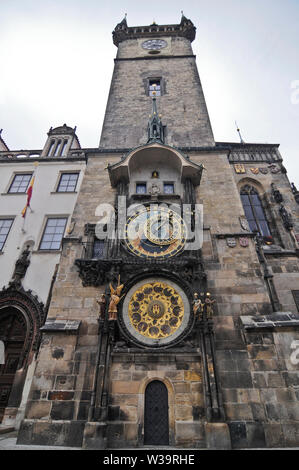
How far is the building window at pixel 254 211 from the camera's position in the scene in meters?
11.4

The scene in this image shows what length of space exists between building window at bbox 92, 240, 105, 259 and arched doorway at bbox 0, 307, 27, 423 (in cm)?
378

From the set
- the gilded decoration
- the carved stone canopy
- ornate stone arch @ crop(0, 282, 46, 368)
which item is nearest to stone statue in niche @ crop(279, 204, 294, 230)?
the carved stone canopy

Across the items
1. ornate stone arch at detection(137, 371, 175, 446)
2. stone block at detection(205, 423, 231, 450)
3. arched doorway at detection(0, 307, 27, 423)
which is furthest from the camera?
arched doorway at detection(0, 307, 27, 423)

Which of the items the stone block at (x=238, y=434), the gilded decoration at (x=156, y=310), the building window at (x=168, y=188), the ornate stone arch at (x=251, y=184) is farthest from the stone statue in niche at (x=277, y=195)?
the stone block at (x=238, y=434)

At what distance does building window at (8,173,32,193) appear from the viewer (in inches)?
518

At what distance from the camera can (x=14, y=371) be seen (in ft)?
28.3

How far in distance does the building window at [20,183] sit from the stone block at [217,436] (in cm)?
1267

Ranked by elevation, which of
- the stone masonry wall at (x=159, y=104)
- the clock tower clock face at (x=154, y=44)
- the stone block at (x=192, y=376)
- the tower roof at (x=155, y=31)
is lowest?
the stone block at (x=192, y=376)

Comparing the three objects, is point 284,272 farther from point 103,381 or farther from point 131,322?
point 103,381

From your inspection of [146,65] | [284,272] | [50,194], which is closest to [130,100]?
[146,65]

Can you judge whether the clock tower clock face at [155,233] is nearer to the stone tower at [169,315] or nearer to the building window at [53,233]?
the stone tower at [169,315]

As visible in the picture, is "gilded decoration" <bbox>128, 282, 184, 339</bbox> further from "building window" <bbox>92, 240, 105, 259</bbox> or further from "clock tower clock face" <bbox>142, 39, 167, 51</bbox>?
"clock tower clock face" <bbox>142, 39, 167, 51</bbox>

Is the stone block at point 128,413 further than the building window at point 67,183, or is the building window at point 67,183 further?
the building window at point 67,183
